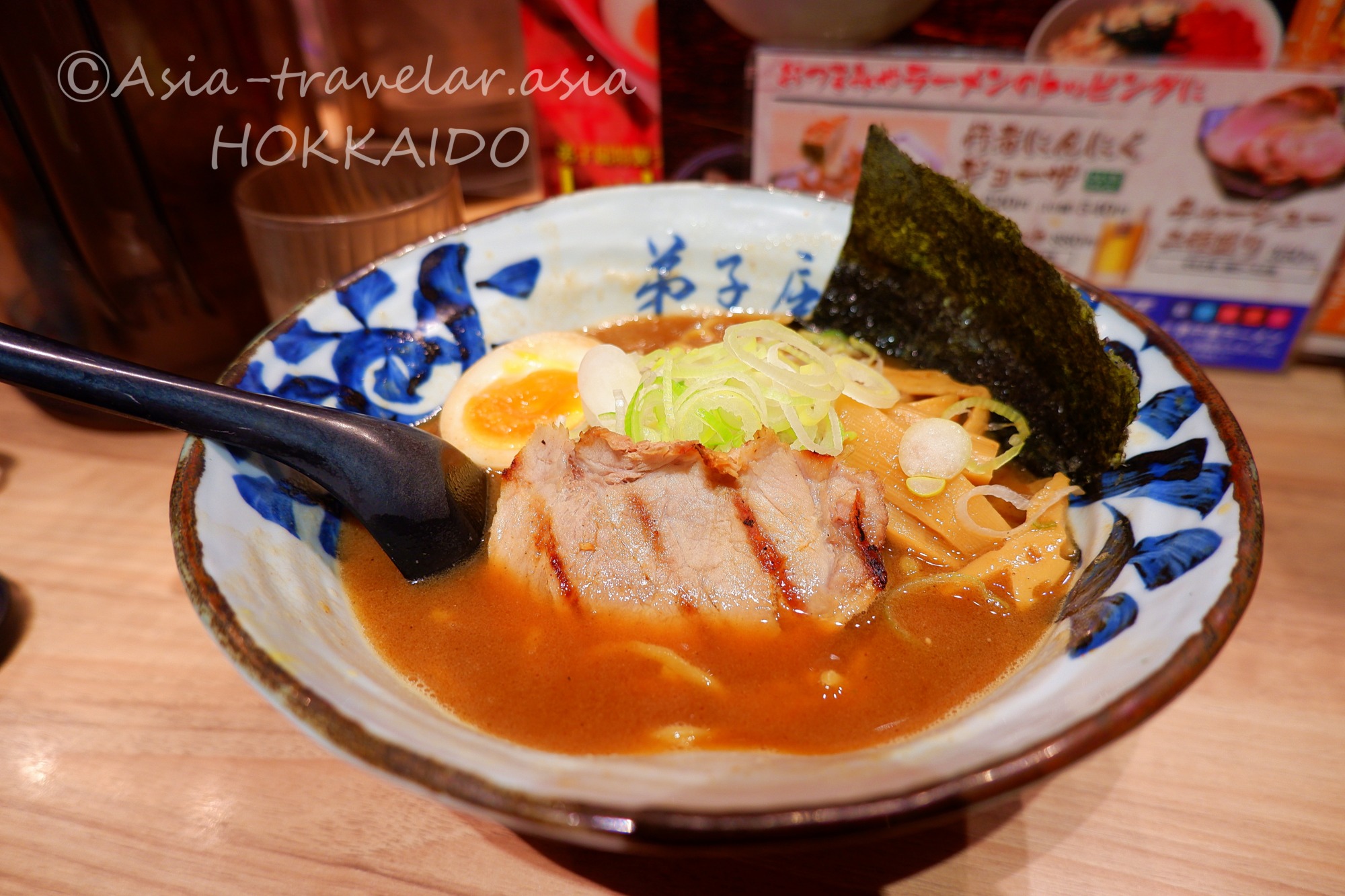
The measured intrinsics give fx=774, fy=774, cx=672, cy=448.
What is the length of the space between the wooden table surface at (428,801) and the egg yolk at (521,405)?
0.69m

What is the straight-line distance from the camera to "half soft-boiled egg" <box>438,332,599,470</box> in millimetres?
1708

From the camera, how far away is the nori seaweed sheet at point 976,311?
4.59ft

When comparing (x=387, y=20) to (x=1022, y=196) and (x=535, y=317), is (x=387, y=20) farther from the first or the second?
(x=1022, y=196)

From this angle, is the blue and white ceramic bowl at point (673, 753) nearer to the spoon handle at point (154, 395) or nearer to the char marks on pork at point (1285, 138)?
the spoon handle at point (154, 395)

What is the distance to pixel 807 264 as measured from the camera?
1.93 m

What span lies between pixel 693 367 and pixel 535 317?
61 centimetres

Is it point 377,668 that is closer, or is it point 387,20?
point 377,668

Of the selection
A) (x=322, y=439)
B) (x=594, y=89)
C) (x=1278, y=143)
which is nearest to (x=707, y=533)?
(x=322, y=439)

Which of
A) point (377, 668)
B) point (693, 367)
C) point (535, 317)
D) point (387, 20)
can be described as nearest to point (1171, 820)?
point (693, 367)

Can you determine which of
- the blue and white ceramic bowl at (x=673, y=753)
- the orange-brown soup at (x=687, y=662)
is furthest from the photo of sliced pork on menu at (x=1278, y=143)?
the orange-brown soup at (x=687, y=662)

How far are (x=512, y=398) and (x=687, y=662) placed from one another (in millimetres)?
810

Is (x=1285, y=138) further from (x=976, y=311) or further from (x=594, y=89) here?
(x=594, y=89)

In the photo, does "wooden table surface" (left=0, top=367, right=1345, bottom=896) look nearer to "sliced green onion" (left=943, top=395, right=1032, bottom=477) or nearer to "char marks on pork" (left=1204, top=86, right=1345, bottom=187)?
"sliced green onion" (left=943, top=395, right=1032, bottom=477)

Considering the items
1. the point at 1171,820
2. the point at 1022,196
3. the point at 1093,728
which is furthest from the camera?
the point at 1022,196
